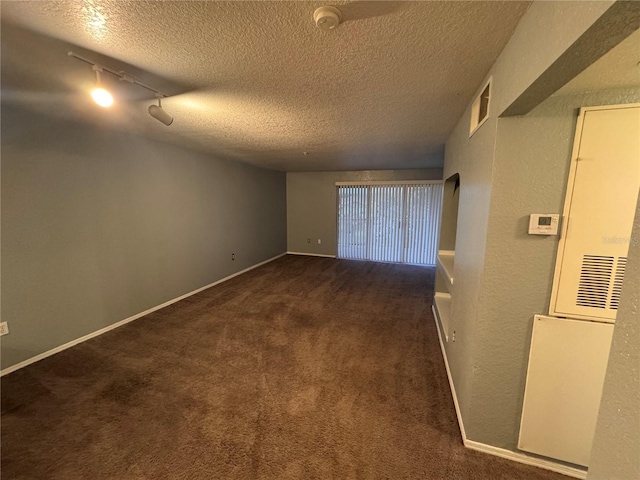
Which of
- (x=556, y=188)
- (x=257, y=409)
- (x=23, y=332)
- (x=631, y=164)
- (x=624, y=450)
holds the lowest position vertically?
(x=257, y=409)

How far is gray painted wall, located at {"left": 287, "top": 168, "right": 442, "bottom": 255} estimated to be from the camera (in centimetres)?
651

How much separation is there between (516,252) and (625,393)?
1.01 m

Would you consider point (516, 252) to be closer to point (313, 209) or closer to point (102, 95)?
point (102, 95)

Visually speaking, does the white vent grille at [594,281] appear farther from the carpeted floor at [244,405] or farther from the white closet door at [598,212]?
the carpeted floor at [244,405]

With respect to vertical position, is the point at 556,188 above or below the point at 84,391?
above

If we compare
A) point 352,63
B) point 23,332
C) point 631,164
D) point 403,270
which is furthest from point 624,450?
point 403,270

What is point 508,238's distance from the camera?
4.49ft

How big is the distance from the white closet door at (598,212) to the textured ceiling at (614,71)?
0.10 metres

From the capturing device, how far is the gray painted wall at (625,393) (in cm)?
47

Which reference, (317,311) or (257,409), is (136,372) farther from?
(317,311)

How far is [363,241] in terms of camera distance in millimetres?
6449

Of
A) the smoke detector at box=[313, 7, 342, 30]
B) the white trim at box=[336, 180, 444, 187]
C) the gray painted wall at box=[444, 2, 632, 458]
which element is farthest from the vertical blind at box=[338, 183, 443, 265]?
the smoke detector at box=[313, 7, 342, 30]

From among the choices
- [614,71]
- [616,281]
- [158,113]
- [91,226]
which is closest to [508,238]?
[616,281]

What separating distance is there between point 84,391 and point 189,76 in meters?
2.47
